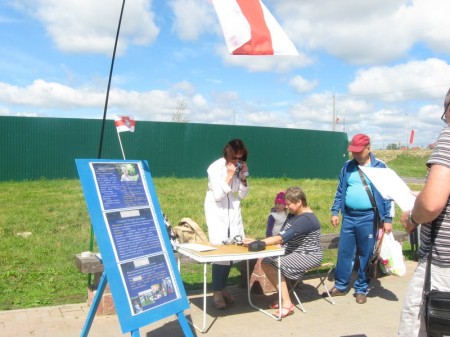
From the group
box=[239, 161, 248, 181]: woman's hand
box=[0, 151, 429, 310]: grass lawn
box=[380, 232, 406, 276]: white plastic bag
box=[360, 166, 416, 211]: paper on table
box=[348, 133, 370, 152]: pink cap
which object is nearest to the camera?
box=[360, 166, 416, 211]: paper on table

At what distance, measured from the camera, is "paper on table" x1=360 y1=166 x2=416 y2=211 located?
2.94 m

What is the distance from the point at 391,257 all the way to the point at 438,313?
121 inches

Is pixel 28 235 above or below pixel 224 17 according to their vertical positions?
below

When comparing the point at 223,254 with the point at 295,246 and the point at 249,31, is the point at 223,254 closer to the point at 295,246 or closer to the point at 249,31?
the point at 295,246

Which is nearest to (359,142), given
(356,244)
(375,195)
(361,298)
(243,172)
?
(375,195)

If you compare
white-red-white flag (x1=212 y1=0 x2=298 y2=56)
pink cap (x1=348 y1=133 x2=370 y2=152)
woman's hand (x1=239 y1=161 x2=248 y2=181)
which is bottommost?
woman's hand (x1=239 y1=161 x2=248 y2=181)

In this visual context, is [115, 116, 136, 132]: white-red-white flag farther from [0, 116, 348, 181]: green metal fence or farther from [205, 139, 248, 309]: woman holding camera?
[0, 116, 348, 181]: green metal fence

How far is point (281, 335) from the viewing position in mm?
4461

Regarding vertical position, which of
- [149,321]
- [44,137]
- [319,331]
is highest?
[44,137]

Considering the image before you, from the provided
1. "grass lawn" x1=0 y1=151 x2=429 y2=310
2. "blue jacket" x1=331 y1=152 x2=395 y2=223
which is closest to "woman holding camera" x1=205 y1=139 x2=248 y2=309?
"grass lawn" x1=0 y1=151 x2=429 y2=310

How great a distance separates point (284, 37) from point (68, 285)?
382 cm

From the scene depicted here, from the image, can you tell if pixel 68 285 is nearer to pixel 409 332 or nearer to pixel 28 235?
pixel 28 235

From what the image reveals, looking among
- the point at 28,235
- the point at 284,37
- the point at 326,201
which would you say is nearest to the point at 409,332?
the point at 284,37

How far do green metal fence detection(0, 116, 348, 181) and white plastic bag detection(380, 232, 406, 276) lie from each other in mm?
16015
